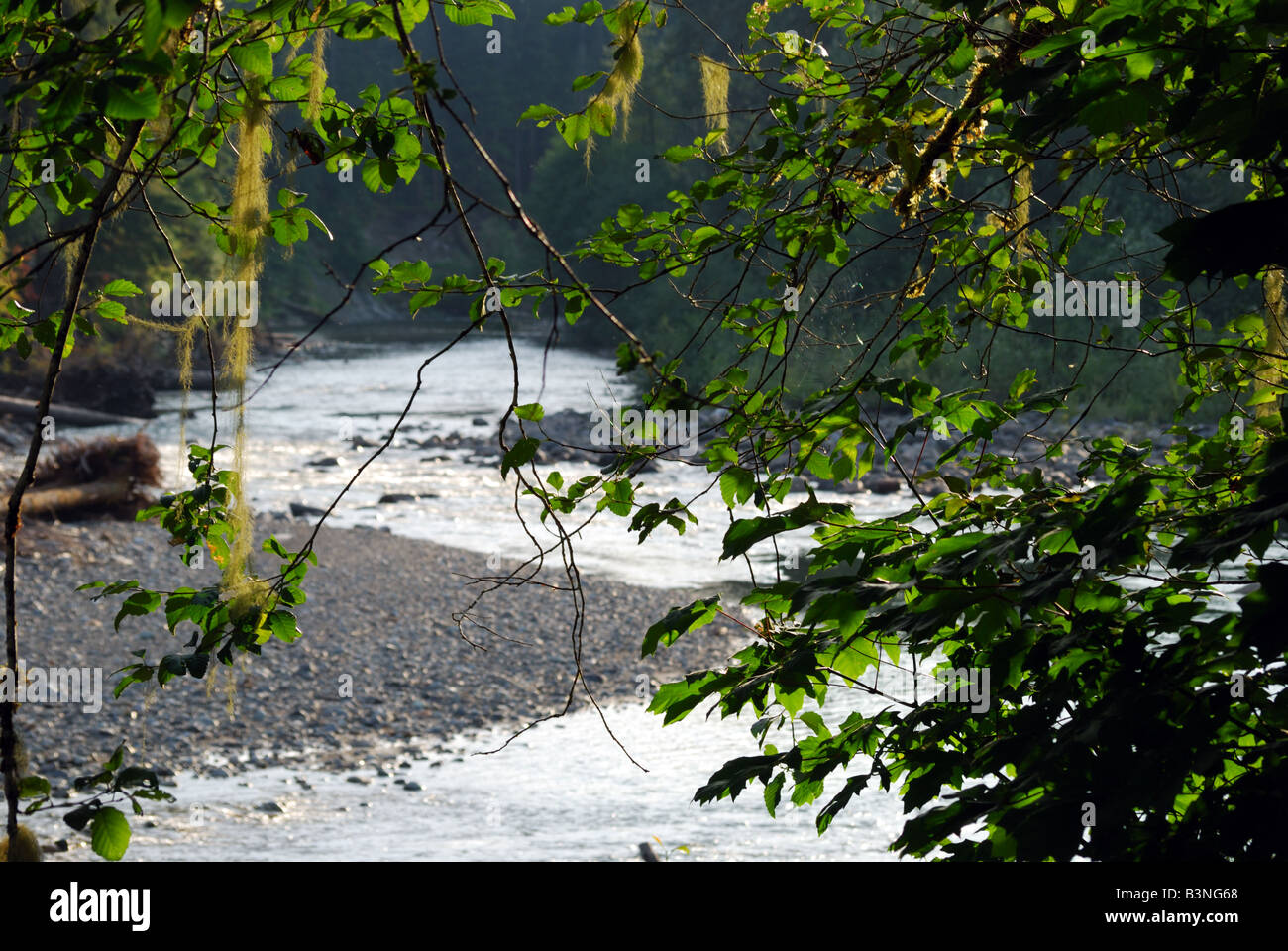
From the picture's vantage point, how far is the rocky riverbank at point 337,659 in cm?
→ 777

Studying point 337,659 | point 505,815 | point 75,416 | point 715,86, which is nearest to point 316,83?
point 715,86

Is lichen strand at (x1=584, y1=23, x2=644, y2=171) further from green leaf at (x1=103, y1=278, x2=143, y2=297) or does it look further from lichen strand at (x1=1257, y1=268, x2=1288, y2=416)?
lichen strand at (x1=1257, y1=268, x2=1288, y2=416)

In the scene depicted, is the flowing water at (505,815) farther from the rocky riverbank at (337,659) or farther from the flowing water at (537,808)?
the rocky riverbank at (337,659)

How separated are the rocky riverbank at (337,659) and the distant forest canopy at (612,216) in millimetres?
3444

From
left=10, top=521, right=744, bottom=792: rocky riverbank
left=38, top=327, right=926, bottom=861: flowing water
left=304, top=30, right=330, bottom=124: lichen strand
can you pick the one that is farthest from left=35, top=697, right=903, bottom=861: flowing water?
left=304, top=30, right=330, bottom=124: lichen strand

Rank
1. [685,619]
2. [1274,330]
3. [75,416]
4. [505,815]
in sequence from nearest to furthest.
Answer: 1. [685,619]
2. [1274,330]
3. [505,815]
4. [75,416]

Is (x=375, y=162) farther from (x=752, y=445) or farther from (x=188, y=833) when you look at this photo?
(x=188, y=833)

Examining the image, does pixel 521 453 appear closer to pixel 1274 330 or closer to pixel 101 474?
pixel 1274 330

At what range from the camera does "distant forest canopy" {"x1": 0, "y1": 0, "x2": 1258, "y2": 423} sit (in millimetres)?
2814

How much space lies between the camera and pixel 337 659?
9.56m

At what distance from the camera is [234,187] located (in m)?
2.29

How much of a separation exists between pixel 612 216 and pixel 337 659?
772cm
